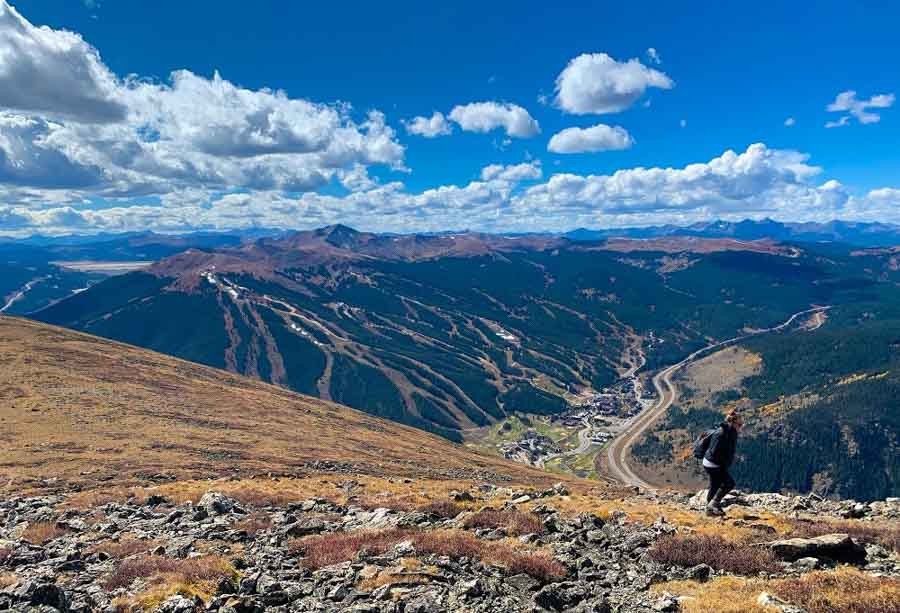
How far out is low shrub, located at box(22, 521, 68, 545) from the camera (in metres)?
24.8

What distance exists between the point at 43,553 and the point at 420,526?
15.4 metres

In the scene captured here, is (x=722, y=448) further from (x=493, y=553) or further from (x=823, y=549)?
(x=493, y=553)

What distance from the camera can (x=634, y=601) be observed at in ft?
49.3

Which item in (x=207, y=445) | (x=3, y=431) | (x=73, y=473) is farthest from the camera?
(x=207, y=445)

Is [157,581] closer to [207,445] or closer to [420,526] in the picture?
[420,526]

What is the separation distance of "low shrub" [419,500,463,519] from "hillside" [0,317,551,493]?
33.1m

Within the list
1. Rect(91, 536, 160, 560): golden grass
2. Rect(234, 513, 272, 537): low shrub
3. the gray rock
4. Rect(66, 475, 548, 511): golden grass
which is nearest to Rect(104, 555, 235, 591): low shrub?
Rect(91, 536, 160, 560): golden grass

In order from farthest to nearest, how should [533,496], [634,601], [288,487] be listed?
[288,487] < [533,496] < [634,601]

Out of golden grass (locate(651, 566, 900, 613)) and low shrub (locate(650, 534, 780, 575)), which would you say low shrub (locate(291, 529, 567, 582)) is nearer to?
golden grass (locate(651, 566, 900, 613))

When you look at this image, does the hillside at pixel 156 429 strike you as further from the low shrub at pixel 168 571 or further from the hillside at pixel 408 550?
the low shrub at pixel 168 571

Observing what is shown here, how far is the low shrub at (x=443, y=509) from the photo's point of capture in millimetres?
27550

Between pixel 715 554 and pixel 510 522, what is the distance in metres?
8.61

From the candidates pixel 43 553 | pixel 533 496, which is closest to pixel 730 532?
pixel 533 496

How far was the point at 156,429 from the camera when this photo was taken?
77.4 meters
